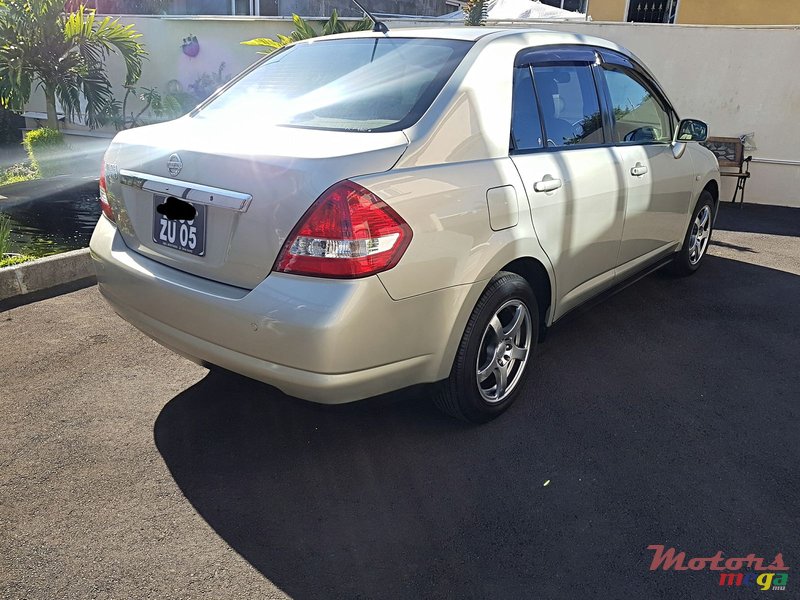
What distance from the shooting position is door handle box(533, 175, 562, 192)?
301cm

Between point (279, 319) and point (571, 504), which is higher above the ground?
point (279, 319)

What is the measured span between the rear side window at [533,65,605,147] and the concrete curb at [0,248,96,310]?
346 cm

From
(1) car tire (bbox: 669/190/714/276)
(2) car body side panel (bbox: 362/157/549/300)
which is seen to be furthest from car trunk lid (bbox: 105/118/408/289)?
(1) car tire (bbox: 669/190/714/276)

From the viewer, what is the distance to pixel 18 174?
9.96 meters

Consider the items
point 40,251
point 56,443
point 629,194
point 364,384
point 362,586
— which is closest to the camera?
point 362,586

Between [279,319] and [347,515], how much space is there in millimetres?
814

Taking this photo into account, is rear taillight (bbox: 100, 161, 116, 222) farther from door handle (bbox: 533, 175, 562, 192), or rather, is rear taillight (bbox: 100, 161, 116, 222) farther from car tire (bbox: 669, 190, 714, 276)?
car tire (bbox: 669, 190, 714, 276)

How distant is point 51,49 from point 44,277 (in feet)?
20.9

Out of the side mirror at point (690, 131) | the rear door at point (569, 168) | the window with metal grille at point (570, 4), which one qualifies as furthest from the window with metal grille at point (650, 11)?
the rear door at point (569, 168)

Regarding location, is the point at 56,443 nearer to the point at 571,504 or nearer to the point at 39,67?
the point at 571,504

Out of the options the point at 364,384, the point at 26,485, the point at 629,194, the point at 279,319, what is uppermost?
the point at 629,194

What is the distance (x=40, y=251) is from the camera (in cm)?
535

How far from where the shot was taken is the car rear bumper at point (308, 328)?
229cm

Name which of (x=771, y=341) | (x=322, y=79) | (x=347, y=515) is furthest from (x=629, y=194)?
(x=347, y=515)
